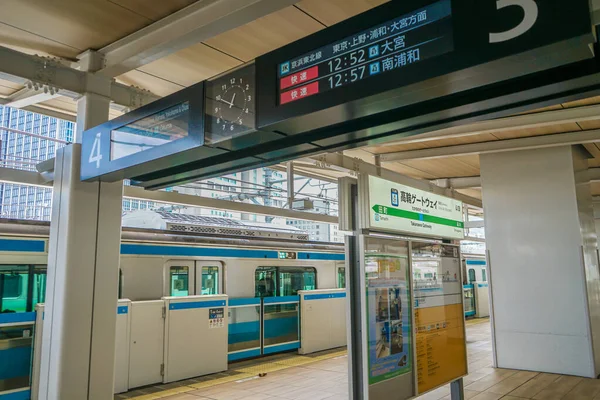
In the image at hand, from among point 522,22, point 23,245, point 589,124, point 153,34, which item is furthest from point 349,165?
point 522,22

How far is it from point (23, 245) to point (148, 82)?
2.78 m

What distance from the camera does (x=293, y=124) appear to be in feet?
8.63

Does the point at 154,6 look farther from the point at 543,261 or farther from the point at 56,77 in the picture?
the point at 543,261

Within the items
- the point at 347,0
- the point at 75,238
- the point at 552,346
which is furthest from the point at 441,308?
the point at 75,238

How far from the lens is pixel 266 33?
14.3ft

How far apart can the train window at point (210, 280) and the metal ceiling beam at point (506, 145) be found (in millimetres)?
3875

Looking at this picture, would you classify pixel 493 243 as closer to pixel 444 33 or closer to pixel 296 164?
pixel 296 164

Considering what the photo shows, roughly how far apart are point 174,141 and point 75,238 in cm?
164

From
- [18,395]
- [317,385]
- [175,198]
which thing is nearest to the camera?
[18,395]

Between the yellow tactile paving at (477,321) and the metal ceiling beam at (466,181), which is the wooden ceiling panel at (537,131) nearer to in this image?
the metal ceiling beam at (466,181)

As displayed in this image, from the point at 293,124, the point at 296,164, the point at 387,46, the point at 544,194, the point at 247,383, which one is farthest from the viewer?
the point at 296,164

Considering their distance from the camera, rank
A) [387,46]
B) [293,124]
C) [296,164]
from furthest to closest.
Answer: [296,164], [293,124], [387,46]

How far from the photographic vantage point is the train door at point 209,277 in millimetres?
8745

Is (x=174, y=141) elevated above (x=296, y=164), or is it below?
below
